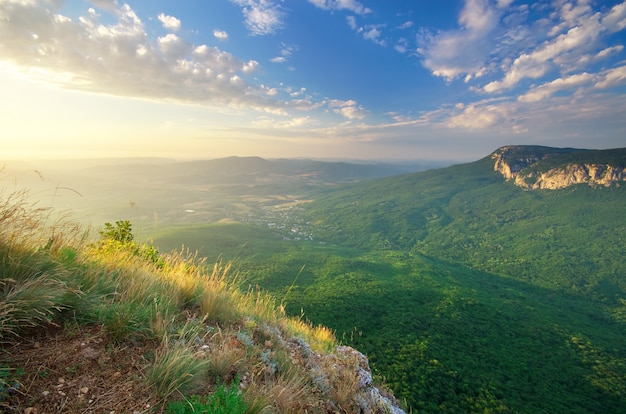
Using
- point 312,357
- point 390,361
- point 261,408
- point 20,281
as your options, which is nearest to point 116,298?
point 20,281

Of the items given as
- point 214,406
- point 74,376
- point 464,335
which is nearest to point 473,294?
point 464,335

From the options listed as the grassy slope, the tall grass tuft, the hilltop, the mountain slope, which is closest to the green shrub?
the hilltop

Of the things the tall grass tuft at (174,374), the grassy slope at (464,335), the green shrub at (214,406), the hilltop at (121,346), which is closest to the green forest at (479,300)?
the grassy slope at (464,335)

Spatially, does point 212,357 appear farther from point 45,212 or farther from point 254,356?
point 45,212

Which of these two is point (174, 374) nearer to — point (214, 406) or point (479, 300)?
point (214, 406)

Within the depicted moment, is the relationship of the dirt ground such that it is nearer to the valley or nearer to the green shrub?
the green shrub

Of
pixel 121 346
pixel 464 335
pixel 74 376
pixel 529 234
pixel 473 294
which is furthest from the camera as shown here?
pixel 529 234

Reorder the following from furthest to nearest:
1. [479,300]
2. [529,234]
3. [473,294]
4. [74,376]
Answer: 1. [529,234]
2. [473,294]
3. [479,300]
4. [74,376]

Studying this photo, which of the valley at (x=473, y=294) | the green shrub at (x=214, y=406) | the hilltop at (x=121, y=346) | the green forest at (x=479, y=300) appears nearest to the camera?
the green shrub at (x=214, y=406)

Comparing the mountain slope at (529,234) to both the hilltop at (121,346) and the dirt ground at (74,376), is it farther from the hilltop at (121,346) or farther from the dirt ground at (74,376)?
the dirt ground at (74,376)

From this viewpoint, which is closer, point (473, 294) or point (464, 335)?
point (464, 335)

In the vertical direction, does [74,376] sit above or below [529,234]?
above

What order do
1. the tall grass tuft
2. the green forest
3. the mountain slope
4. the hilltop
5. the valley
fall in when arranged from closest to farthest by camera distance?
1. the hilltop
2. the tall grass tuft
3. the valley
4. the green forest
5. the mountain slope

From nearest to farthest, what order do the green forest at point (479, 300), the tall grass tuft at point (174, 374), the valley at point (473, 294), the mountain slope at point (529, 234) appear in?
the tall grass tuft at point (174, 374) → the valley at point (473, 294) → the green forest at point (479, 300) → the mountain slope at point (529, 234)
